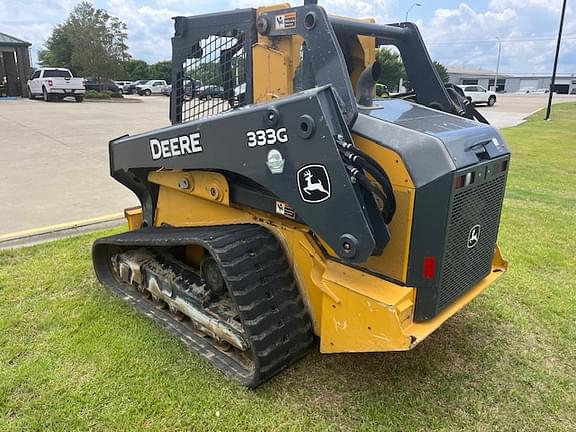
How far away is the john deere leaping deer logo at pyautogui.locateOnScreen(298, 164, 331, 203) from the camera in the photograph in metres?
2.35

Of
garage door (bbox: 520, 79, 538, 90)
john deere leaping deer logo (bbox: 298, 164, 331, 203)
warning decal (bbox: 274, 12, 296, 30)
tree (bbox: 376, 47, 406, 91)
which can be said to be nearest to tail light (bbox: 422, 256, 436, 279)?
john deere leaping deer logo (bbox: 298, 164, 331, 203)

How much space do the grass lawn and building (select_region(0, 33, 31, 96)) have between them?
34.0 meters

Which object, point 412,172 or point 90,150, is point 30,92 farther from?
point 412,172

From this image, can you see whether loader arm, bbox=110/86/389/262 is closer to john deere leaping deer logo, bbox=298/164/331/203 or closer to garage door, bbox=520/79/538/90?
john deere leaping deer logo, bbox=298/164/331/203

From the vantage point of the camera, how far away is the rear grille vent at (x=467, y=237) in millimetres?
2553

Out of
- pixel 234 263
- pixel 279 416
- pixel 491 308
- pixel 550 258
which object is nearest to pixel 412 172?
pixel 234 263

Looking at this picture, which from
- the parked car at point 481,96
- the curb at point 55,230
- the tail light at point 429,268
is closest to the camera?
the tail light at point 429,268

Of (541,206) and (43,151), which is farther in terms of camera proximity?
(43,151)

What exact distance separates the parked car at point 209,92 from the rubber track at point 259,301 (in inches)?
34.9

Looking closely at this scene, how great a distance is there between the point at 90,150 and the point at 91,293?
765 centimetres

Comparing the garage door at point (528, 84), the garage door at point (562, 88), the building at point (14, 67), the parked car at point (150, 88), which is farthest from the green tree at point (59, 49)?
the garage door at point (528, 84)

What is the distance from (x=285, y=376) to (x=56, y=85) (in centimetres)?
2892

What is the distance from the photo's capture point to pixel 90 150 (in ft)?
35.6

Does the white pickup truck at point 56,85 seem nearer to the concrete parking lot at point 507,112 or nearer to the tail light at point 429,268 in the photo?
the concrete parking lot at point 507,112
